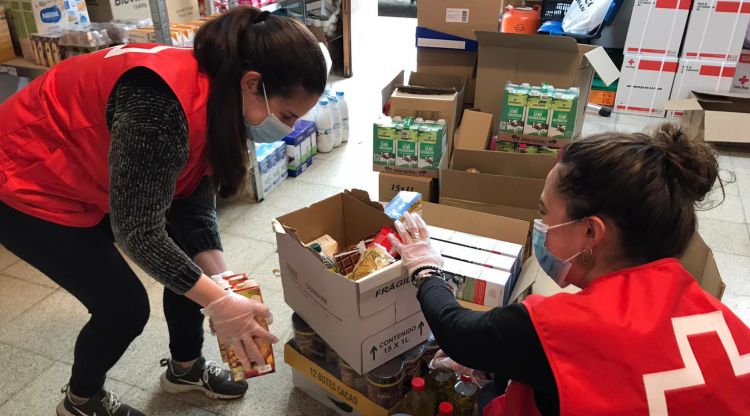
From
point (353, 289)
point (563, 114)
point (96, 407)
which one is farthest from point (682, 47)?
point (96, 407)

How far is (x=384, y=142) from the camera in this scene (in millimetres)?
2350

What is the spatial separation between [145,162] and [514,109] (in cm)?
178

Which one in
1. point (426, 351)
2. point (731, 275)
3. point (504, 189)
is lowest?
point (731, 275)

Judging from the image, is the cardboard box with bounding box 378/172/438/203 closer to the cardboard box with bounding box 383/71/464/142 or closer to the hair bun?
the cardboard box with bounding box 383/71/464/142

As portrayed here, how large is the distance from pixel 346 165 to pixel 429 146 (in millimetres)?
1278

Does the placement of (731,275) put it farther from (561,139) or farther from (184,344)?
(184,344)

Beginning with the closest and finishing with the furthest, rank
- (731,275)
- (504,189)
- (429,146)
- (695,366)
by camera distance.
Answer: (695,366) < (504,189) < (429,146) < (731,275)

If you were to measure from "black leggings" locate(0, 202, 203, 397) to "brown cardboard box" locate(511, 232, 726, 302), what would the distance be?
1053 mm

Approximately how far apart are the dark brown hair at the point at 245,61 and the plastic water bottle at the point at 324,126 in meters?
2.40

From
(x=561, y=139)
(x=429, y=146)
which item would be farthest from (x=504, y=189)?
(x=561, y=139)

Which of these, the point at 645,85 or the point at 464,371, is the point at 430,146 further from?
the point at 645,85

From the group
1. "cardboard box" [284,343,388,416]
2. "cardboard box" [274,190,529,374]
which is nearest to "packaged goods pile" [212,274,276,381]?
"cardboard box" [274,190,529,374]

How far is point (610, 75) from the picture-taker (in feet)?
8.40

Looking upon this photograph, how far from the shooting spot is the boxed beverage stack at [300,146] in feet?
10.6
